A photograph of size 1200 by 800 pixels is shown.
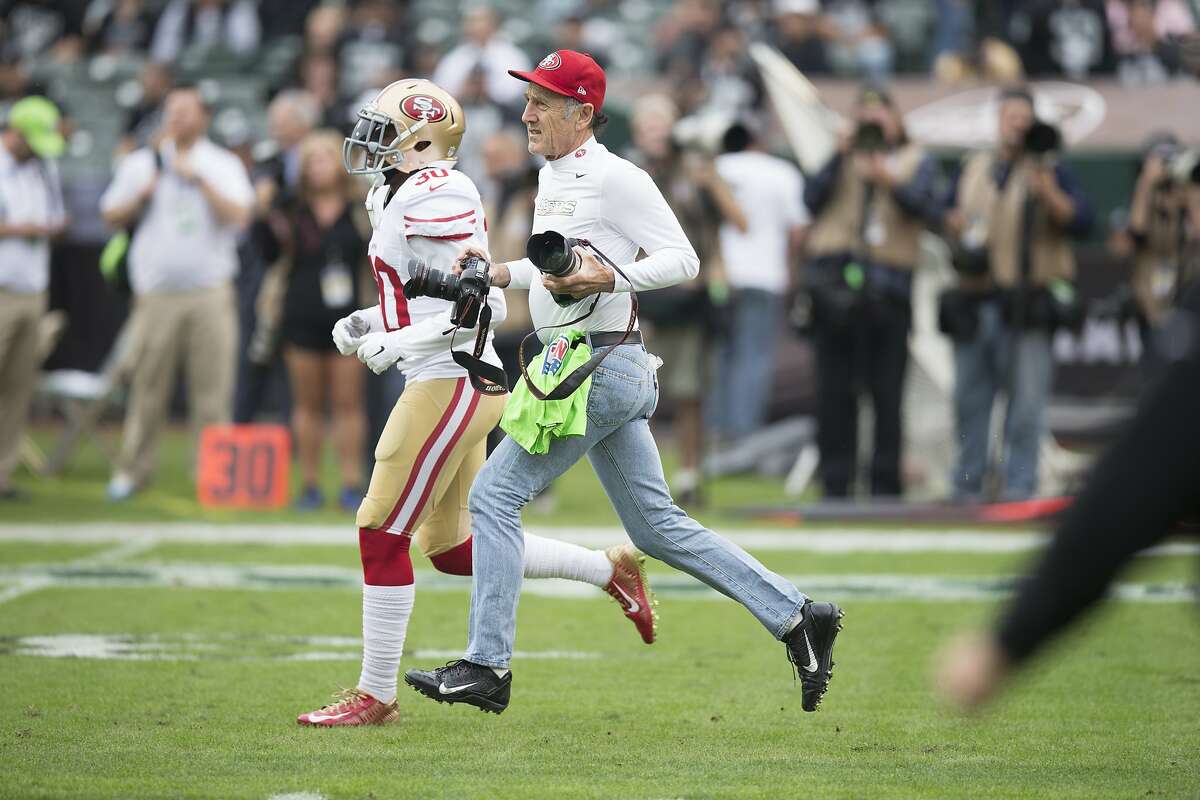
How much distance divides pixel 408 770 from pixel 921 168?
23.2ft

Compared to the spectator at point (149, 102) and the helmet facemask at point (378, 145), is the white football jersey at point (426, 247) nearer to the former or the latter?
the helmet facemask at point (378, 145)

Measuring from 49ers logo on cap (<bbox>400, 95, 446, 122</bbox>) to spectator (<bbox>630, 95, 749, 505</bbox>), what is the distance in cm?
592

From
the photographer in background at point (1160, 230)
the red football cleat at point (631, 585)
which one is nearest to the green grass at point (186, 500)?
the photographer in background at point (1160, 230)

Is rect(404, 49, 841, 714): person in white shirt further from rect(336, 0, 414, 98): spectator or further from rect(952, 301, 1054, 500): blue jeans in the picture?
rect(336, 0, 414, 98): spectator

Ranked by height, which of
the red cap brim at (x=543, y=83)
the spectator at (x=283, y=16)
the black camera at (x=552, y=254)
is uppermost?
the red cap brim at (x=543, y=83)

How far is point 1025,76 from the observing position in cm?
1639

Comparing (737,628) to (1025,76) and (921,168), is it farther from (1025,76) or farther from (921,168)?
(1025,76)

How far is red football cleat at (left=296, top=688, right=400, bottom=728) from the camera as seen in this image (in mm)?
5609

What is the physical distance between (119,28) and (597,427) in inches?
660

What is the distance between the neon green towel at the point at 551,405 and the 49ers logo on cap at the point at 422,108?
0.87 m

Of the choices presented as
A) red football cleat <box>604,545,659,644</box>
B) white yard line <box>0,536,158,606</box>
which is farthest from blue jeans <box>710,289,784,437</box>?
red football cleat <box>604,545,659,644</box>

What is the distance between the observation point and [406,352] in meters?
5.64

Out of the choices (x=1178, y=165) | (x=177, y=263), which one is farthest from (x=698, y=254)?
(x=177, y=263)

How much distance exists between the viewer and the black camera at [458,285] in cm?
532
